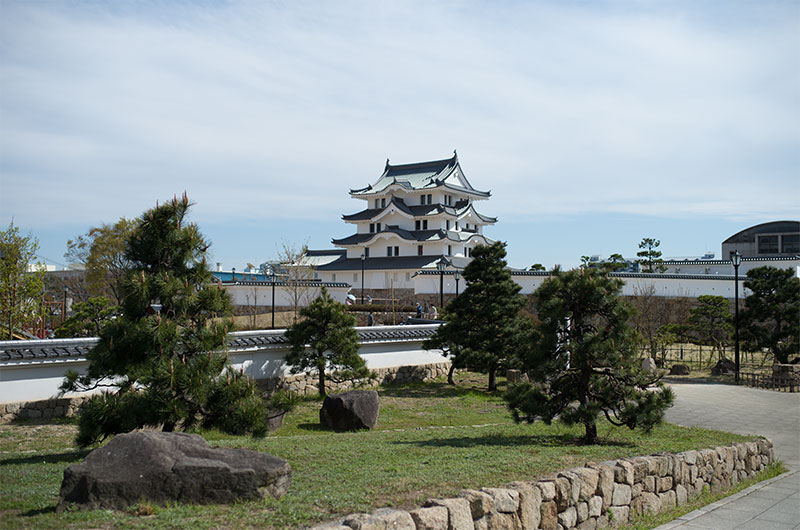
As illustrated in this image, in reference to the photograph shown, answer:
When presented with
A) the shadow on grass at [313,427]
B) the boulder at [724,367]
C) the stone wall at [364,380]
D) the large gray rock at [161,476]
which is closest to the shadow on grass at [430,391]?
the stone wall at [364,380]

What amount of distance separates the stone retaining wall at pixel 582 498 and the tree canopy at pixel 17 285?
49.4 ft

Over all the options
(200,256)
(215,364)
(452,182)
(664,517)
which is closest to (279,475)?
(215,364)

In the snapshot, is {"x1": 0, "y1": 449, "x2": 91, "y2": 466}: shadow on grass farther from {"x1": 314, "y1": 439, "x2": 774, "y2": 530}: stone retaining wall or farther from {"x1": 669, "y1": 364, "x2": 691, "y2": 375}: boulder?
{"x1": 669, "y1": 364, "x2": 691, "y2": 375}: boulder

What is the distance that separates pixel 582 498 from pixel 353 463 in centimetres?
253

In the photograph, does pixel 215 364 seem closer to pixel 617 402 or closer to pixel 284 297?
pixel 617 402

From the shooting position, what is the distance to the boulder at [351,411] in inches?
476

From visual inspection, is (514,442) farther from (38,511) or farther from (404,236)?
(404,236)

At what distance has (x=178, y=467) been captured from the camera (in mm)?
5109

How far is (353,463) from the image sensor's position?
7070mm

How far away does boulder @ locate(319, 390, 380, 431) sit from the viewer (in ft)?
39.6

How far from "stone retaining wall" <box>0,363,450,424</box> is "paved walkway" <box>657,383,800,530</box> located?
7.58 metres

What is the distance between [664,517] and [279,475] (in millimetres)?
4701

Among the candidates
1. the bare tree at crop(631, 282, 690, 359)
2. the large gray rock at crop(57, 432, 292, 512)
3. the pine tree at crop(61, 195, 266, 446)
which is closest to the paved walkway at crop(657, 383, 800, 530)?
the large gray rock at crop(57, 432, 292, 512)

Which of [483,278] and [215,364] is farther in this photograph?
[483,278]
